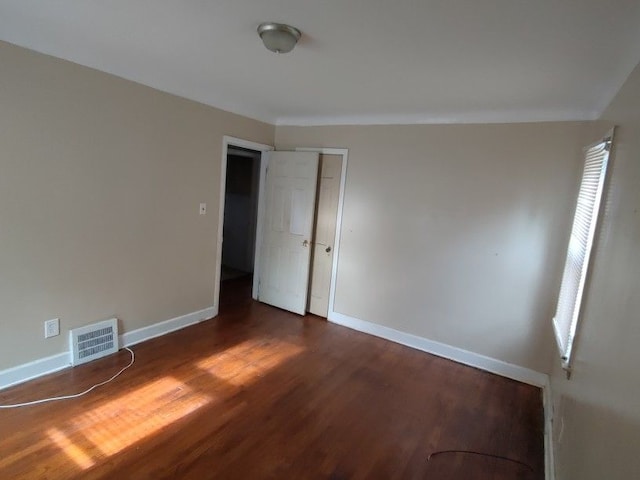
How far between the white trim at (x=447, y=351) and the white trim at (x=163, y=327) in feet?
4.69

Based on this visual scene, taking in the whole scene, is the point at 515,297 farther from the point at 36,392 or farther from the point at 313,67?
the point at 36,392

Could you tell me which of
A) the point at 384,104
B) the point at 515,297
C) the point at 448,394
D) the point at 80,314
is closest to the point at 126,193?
the point at 80,314

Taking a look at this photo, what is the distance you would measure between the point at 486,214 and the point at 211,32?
2.57m

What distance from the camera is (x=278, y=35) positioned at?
1762 millimetres

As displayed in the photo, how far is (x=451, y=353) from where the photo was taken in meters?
3.34

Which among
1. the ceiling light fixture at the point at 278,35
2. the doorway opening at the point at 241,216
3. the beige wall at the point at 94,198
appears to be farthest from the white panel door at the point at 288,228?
the ceiling light fixture at the point at 278,35

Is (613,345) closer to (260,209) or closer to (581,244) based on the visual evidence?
(581,244)

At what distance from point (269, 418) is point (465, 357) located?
6.51 ft

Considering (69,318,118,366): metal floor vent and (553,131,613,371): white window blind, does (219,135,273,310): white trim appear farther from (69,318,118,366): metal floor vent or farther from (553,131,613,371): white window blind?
(553,131,613,371): white window blind

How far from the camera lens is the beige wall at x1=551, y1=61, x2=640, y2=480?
1.02m

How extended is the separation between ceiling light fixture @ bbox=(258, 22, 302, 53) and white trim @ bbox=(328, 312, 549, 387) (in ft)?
9.36

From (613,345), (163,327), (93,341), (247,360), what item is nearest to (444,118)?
(613,345)

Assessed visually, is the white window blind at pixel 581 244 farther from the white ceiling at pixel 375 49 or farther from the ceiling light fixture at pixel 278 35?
the ceiling light fixture at pixel 278 35

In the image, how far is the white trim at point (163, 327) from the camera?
3.04m
